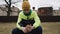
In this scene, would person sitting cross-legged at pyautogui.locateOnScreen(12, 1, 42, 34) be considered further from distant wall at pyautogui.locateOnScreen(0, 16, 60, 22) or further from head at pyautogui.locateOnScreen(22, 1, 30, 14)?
distant wall at pyautogui.locateOnScreen(0, 16, 60, 22)

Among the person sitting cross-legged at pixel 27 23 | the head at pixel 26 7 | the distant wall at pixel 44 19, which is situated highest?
the head at pixel 26 7

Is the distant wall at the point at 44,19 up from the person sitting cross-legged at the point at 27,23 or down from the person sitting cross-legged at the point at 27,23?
down

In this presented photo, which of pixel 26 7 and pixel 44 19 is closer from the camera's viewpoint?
pixel 26 7

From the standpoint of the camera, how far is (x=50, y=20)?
774 centimetres

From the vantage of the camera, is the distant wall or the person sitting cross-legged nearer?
the person sitting cross-legged

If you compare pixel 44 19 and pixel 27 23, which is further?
pixel 44 19

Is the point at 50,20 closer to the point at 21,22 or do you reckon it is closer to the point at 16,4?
the point at 16,4

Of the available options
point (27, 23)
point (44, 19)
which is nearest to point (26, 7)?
point (27, 23)

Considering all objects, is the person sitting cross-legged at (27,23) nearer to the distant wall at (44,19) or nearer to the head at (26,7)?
the head at (26,7)

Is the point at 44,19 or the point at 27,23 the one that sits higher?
the point at 27,23

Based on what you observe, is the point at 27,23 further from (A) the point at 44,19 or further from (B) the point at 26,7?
(A) the point at 44,19

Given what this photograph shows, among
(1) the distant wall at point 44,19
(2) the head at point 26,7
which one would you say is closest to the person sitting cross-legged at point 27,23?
(2) the head at point 26,7

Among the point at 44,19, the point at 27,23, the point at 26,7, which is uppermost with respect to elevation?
the point at 26,7

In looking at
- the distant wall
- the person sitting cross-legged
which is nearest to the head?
the person sitting cross-legged
